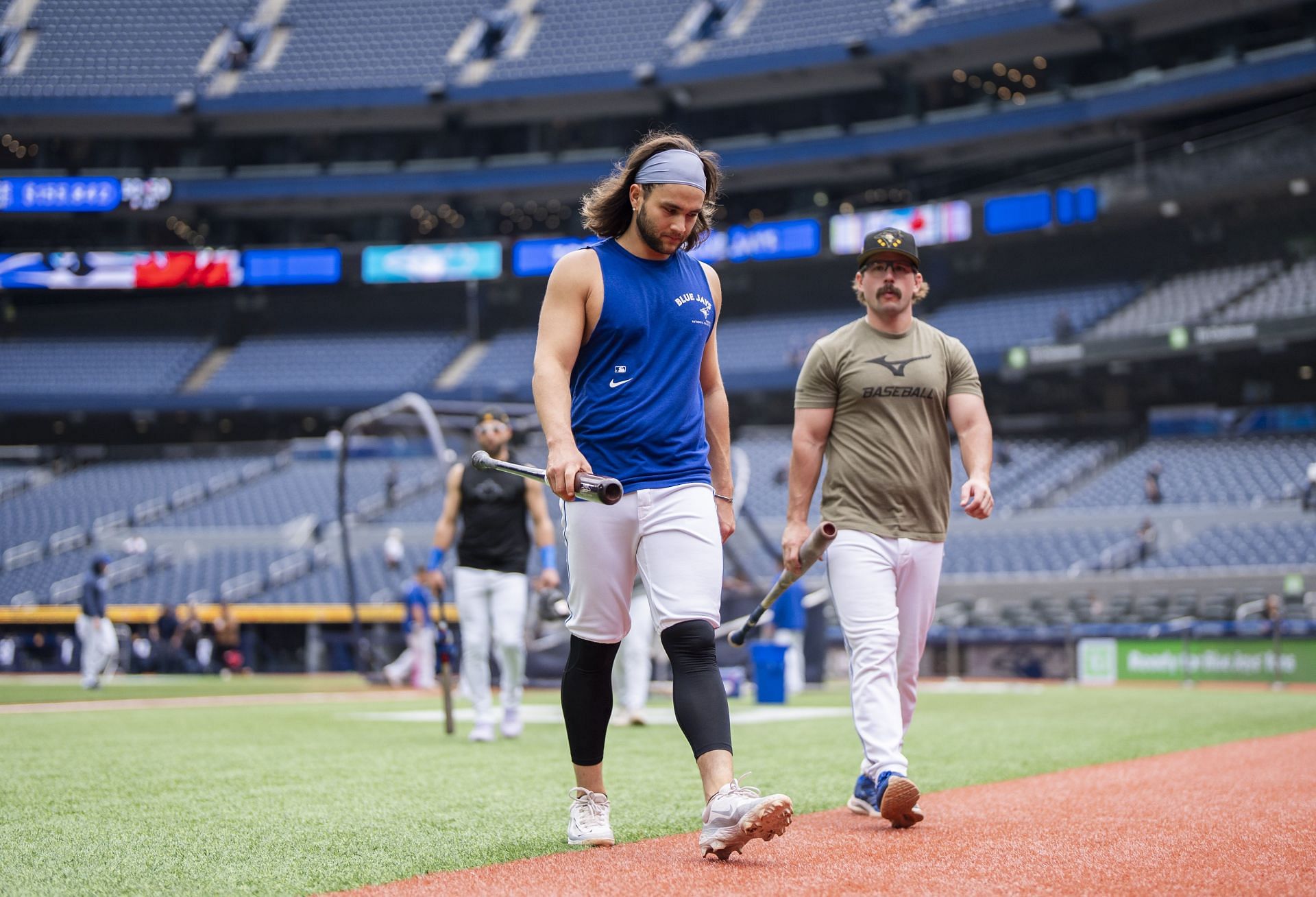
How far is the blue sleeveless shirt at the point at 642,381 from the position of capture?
3924 millimetres

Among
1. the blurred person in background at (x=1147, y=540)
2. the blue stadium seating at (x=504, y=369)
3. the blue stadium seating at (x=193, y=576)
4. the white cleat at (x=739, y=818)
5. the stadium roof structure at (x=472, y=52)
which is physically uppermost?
the stadium roof structure at (x=472, y=52)

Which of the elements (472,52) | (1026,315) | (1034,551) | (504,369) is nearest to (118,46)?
(472,52)

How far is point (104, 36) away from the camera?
41.8 m

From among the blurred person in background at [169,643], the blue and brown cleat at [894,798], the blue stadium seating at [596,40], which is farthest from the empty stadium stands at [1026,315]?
the blue and brown cleat at [894,798]

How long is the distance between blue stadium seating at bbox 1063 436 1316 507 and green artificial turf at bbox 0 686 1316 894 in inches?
620

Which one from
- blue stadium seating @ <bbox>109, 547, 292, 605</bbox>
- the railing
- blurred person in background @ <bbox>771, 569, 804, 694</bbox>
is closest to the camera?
blurred person in background @ <bbox>771, 569, 804, 694</bbox>

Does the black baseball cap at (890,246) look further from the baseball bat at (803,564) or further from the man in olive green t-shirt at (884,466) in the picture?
the baseball bat at (803,564)

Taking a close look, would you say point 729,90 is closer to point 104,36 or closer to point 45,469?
point 104,36

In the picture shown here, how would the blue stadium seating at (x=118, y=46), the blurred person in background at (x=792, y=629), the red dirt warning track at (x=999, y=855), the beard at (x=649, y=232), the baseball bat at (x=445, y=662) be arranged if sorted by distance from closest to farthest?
the red dirt warning track at (x=999, y=855)
the beard at (x=649, y=232)
the baseball bat at (x=445, y=662)
the blurred person in background at (x=792, y=629)
the blue stadium seating at (x=118, y=46)

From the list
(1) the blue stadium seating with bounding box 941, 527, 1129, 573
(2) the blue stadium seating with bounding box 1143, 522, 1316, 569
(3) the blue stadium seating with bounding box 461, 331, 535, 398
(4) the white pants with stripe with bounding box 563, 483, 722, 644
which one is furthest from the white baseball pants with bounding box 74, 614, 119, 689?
(3) the blue stadium seating with bounding box 461, 331, 535, 398

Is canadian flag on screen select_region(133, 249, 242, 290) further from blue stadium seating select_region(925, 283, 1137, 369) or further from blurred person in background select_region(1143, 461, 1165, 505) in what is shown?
blurred person in background select_region(1143, 461, 1165, 505)

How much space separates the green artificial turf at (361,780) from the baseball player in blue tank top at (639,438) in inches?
26.9

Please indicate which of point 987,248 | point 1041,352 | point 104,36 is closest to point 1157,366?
point 1041,352

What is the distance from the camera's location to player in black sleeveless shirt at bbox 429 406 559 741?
860 cm
